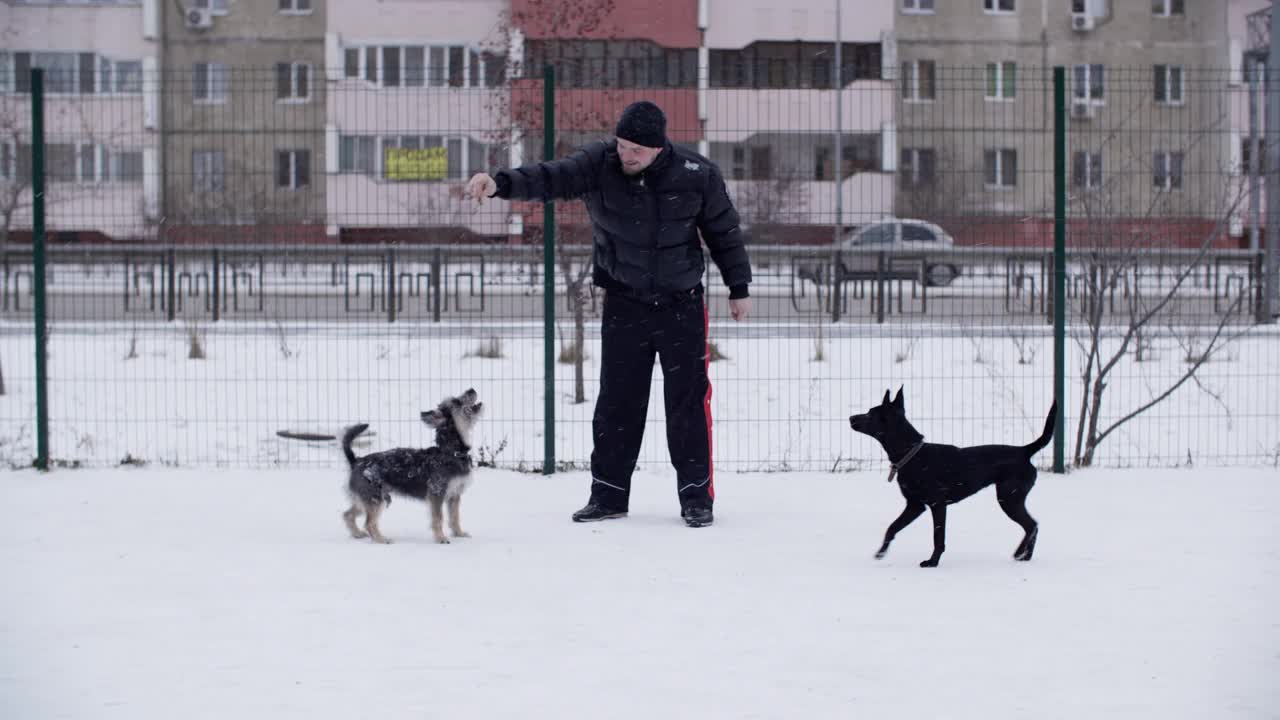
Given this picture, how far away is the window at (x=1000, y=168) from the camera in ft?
28.0

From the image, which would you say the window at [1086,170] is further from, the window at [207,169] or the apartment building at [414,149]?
the window at [207,169]

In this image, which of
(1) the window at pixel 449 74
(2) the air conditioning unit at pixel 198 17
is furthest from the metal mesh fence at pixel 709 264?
(2) the air conditioning unit at pixel 198 17

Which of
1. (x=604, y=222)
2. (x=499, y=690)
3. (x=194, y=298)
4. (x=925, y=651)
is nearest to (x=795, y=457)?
(x=604, y=222)

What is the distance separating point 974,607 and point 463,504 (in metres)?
3.15

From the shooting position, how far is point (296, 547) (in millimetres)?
5969

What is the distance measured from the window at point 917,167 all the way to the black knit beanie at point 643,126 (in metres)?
2.98

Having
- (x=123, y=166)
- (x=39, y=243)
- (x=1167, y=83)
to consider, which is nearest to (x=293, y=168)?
(x=39, y=243)

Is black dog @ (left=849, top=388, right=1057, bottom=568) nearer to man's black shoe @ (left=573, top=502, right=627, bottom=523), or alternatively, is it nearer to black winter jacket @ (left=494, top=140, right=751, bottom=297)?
black winter jacket @ (left=494, top=140, right=751, bottom=297)

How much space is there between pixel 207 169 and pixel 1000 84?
581cm

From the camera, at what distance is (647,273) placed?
20.5 feet

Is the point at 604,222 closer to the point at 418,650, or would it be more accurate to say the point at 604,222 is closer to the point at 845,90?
the point at 418,650

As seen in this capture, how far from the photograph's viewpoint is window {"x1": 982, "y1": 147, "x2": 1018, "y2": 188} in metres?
8.55

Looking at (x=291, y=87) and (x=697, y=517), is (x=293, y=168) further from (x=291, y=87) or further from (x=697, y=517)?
(x=697, y=517)

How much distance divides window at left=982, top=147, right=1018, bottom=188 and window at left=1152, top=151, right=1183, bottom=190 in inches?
42.4
